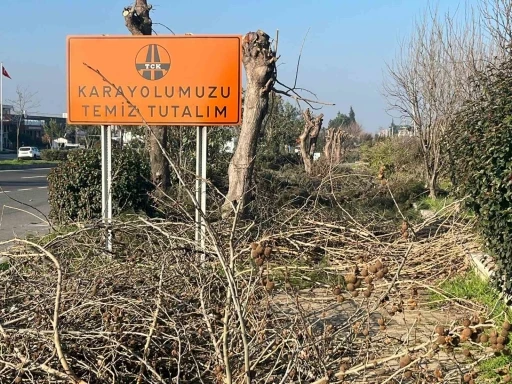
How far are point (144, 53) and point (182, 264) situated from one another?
3.89 meters

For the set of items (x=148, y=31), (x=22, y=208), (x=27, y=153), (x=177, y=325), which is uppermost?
(x=148, y=31)

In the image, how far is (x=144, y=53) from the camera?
745cm

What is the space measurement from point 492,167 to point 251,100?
4.93m

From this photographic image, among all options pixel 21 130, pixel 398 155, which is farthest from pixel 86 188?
pixel 21 130

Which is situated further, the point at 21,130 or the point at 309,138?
the point at 21,130

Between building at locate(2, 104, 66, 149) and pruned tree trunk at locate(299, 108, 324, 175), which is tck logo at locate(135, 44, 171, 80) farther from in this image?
building at locate(2, 104, 66, 149)

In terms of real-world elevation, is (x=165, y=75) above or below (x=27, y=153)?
above

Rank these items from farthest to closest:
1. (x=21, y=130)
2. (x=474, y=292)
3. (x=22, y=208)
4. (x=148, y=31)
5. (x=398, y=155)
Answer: (x=21, y=130) < (x=398, y=155) < (x=22, y=208) < (x=148, y=31) < (x=474, y=292)

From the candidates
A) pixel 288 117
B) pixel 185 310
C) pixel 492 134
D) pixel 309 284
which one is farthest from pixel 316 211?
pixel 288 117

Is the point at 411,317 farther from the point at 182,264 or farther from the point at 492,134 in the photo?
the point at 182,264

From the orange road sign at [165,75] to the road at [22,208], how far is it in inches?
67.2

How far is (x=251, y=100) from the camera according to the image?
9.16 metres

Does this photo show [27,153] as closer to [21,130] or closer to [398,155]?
[21,130]

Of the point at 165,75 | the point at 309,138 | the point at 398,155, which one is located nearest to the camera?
the point at 165,75
